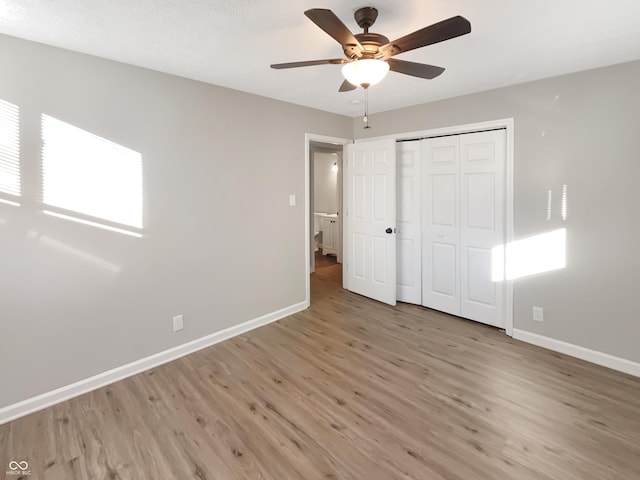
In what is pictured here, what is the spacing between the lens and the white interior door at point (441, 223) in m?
3.72

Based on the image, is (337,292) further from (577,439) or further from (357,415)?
(577,439)

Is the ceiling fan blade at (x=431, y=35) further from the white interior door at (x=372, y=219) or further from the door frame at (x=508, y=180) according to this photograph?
the white interior door at (x=372, y=219)

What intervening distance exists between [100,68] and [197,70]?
686mm

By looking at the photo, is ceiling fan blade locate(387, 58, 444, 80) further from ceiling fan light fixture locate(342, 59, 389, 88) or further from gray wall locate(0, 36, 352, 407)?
gray wall locate(0, 36, 352, 407)

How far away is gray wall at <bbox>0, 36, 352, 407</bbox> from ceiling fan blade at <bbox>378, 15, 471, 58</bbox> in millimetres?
1913

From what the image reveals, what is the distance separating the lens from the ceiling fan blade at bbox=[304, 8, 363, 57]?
138cm

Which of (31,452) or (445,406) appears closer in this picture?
(31,452)

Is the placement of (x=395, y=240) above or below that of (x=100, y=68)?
below

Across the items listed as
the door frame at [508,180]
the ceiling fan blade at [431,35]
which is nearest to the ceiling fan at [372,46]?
the ceiling fan blade at [431,35]

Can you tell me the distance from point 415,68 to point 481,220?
→ 7.02 feet

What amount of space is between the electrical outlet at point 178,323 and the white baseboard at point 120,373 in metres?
0.17

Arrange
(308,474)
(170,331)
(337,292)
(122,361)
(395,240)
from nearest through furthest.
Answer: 1. (308,474)
2. (122,361)
3. (170,331)
4. (395,240)
5. (337,292)

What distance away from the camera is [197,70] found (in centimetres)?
270

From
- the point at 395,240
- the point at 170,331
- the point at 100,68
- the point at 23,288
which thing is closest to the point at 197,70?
the point at 100,68
